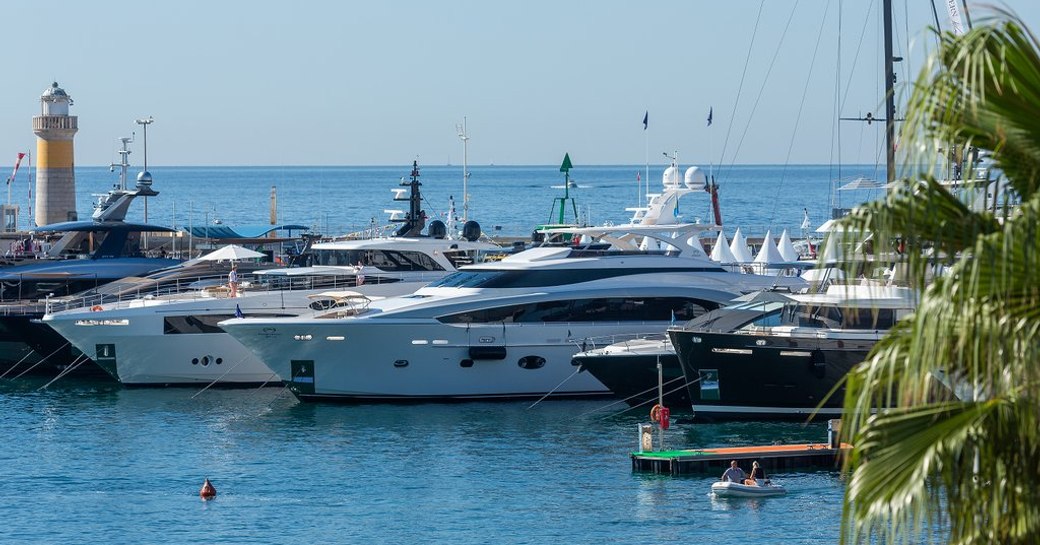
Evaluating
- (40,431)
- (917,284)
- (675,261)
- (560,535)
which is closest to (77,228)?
(40,431)

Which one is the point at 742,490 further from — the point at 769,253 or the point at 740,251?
the point at 740,251

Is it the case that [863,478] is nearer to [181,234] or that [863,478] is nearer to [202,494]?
[202,494]

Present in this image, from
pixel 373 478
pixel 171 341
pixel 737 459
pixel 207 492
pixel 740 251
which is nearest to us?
pixel 207 492

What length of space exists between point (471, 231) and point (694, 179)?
677 cm

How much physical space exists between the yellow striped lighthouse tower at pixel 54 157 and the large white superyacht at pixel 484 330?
118ft

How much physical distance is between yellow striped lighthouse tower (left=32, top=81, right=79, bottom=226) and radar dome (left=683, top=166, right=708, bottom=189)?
34229 mm

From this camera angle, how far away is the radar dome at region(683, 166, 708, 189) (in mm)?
45156

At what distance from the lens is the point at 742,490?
25.5 m

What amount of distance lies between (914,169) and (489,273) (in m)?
30.2

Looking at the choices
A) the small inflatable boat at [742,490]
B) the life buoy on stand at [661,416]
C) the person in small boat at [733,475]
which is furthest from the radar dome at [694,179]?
the small inflatable boat at [742,490]

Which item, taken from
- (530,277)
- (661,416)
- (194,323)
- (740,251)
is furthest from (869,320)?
(740,251)

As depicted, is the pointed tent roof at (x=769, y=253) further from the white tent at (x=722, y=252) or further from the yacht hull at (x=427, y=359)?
the yacht hull at (x=427, y=359)

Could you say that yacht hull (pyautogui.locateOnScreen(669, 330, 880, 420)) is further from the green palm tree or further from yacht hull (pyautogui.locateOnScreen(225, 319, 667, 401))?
the green palm tree

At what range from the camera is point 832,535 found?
2294 centimetres
